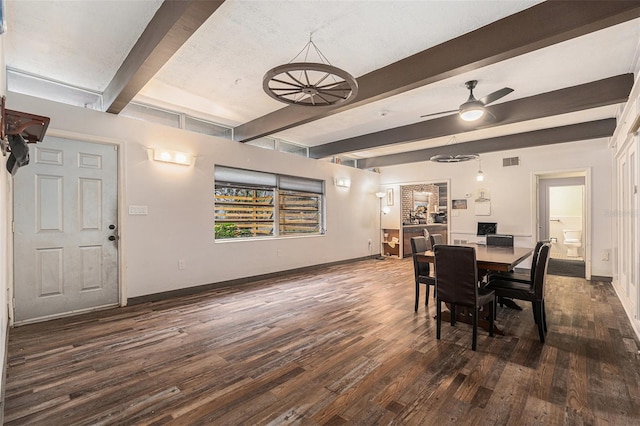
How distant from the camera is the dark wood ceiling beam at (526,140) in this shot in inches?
200

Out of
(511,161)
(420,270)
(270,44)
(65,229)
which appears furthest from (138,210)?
(511,161)

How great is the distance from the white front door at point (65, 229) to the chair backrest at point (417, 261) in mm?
3814

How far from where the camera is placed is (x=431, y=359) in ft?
8.23

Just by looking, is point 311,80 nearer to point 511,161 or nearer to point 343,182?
point 343,182

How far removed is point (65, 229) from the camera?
356cm

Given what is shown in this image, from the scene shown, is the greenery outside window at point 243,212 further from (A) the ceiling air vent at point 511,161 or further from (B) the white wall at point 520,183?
(A) the ceiling air vent at point 511,161

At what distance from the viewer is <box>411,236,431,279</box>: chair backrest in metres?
3.73

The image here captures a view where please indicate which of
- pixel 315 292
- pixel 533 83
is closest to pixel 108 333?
pixel 315 292

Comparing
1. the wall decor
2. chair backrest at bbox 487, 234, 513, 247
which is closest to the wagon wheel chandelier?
chair backrest at bbox 487, 234, 513, 247

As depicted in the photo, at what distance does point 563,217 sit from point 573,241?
0.75 meters

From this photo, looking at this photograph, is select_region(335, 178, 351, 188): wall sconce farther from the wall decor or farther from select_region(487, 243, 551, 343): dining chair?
select_region(487, 243, 551, 343): dining chair

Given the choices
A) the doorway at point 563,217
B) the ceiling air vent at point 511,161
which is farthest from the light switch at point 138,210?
the doorway at point 563,217

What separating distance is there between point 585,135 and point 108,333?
7436mm

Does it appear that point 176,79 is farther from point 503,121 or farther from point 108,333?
point 503,121
